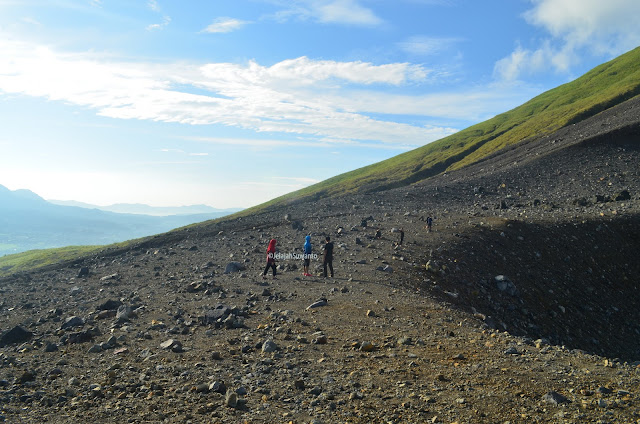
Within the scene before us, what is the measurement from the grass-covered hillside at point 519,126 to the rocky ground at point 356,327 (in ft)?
237

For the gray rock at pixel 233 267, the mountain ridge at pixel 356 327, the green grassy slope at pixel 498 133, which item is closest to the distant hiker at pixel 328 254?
the mountain ridge at pixel 356 327

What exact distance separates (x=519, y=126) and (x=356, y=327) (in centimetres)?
13644

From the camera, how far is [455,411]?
7.71 meters

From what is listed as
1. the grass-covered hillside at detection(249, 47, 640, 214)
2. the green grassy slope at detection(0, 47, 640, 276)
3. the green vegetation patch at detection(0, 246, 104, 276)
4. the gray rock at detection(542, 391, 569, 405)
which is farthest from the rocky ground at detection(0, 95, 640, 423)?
the grass-covered hillside at detection(249, 47, 640, 214)

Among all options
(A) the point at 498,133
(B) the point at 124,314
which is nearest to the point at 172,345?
(B) the point at 124,314

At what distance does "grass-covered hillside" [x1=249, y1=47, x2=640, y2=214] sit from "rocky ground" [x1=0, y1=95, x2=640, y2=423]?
72.4 meters

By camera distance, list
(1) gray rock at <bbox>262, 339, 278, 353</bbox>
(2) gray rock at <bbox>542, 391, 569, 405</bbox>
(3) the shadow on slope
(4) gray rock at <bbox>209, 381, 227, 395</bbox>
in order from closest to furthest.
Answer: (2) gray rock at <bbox>542, 391, 569, 405</bbox> → (4) gray rock at <bbox>209, 381, 227, 395</bbox> → (1) gray rock at <bbox>262, 339, 278, 353</bbox> → (3) the shadow on slope

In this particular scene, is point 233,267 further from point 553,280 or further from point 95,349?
point 553,280

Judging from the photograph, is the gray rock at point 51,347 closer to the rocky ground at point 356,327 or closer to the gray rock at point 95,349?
the rocky ground at point 356,327

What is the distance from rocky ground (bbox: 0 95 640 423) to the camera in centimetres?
841

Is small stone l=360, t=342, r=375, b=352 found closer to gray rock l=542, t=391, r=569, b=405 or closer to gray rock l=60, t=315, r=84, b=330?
gray rock l=542, t=391, r=569, b=405

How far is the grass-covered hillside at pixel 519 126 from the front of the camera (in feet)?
353

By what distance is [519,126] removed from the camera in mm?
130250

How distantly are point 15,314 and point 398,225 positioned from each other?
2566 centimetres
